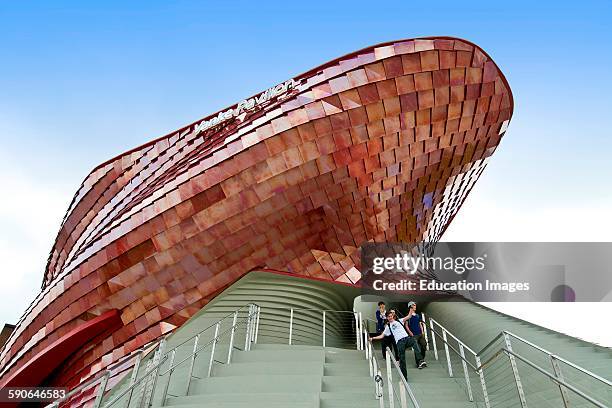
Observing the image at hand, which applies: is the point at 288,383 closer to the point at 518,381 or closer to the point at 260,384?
the point at 260,384

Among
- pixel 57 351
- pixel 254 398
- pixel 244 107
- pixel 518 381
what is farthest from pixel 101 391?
pixel 244 107

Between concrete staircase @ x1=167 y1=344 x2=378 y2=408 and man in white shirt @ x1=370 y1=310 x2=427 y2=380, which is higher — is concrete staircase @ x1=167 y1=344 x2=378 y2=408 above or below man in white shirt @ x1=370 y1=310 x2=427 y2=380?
below

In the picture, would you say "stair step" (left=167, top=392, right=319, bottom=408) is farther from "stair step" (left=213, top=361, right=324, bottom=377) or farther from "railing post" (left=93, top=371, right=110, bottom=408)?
"railing post" (left=93, top=371, right=110, bottom=408)

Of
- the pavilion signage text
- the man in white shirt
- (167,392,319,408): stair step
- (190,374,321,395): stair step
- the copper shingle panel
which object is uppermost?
the pavilion signage text

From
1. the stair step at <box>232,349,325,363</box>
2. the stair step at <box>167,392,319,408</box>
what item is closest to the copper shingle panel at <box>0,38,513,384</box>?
the stair step at <box>232,349,325,363</box>

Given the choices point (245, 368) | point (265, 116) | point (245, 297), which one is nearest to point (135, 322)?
point (245, 297)

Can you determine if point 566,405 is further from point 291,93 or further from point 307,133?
point 291,93

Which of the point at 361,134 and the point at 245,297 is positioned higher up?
the point at 361,134

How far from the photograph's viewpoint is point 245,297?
376 inches

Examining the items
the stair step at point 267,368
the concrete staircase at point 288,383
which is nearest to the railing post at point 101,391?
the concrete staircase at point 288,383

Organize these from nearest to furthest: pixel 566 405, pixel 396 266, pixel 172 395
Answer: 1. pixel 566 405
2. pixel 172 395
3. pixel 396 266

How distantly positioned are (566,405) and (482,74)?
28.4ft

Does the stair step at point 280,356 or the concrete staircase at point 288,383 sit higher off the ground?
the stair step at point 280,356

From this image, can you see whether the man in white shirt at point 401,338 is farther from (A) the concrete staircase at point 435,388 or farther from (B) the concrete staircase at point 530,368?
(B) the concrete staircase at point 530,368
